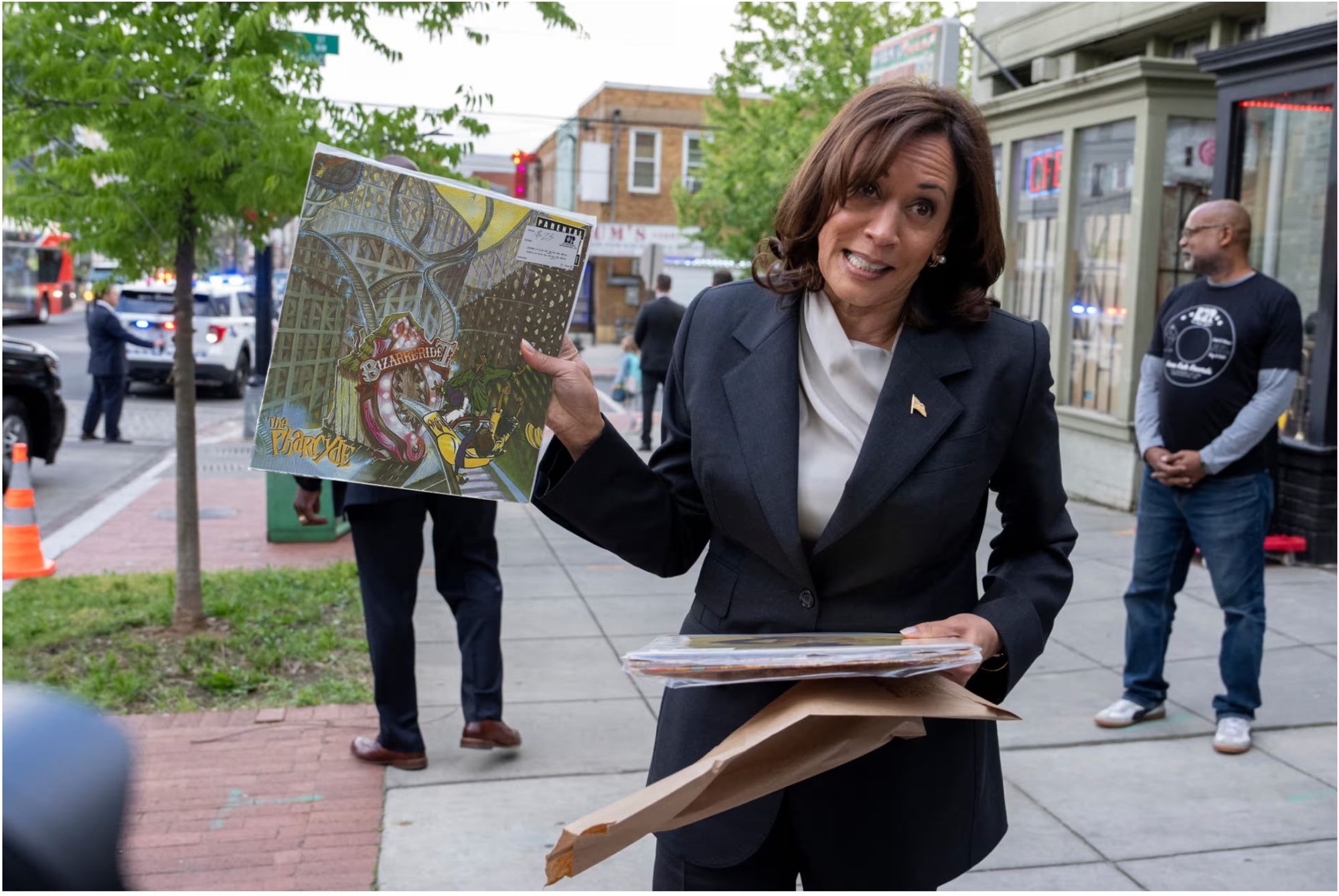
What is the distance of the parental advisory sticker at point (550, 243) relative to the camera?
6.56ft

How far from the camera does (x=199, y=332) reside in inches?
844

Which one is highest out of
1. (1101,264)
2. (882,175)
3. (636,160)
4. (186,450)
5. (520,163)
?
(636,160)

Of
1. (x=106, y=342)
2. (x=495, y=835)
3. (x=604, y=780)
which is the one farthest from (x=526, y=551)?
(x=106, y=342)

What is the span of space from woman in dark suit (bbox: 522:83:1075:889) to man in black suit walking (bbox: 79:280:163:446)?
14.5m

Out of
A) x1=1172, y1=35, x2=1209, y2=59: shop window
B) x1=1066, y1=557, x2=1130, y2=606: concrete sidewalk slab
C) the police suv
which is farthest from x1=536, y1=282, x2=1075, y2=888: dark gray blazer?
the police suv

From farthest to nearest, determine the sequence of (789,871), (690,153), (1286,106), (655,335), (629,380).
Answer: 1. (690,153)
2. (629,380)
3. (655,335)
4. (1286,106)
5. (789,871)

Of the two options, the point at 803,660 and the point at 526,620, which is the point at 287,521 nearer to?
the point at 526,620

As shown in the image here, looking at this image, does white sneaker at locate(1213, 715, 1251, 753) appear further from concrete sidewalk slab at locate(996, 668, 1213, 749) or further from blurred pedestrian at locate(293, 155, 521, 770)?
blurred pedestrian at locate(293, 155, 521, 770)

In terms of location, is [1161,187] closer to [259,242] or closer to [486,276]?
[259,242]

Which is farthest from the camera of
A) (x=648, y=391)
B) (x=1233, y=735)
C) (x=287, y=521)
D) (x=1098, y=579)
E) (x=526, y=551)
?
(x=648, y=391)

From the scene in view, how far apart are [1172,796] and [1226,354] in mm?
1779

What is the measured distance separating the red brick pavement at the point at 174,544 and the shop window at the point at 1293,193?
6.74 m

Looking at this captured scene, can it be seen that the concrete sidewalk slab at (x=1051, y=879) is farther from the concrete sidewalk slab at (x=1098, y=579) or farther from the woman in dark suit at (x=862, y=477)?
the concrete sidewalk slab at (x=1098, y=579)

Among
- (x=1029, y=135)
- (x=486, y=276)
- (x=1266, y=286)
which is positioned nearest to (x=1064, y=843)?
(x=1266, y=286)
